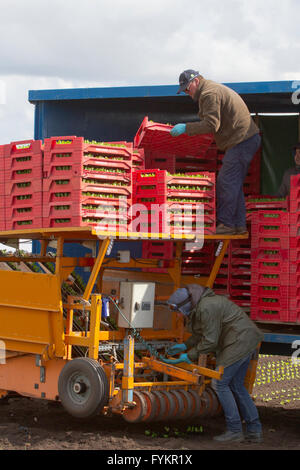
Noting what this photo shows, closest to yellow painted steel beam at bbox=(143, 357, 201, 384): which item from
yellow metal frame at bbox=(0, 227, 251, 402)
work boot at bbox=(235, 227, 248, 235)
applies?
yellow metal frame at bbox=(0, 227, 251, 402)

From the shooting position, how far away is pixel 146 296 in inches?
313

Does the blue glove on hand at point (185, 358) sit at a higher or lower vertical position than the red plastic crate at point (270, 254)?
lower

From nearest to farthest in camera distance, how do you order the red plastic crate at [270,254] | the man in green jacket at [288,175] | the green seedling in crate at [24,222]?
the green seedling in crate at [24,222] → the red plastic crate at [270,254] → the man in green jacket at [288,175]

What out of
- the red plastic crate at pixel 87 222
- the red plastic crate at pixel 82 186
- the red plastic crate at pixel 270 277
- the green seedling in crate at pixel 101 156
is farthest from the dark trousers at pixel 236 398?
the green seedling in crate at pixel 101 156

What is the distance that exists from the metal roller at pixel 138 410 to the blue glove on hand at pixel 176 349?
0.79m

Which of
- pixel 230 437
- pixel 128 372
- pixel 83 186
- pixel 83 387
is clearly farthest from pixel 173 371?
pixel 83 186

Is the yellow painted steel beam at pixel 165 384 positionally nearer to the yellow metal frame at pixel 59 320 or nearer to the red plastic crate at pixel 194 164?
the yellow metal frame at pixel 59 320

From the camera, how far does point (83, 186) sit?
7.41 m

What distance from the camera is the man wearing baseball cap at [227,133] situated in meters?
7.98

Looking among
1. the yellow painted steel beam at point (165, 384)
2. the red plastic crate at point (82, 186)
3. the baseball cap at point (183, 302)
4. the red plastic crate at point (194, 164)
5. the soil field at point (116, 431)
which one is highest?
the red plastic crate at point (194, 164)

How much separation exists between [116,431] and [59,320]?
4.54 ft

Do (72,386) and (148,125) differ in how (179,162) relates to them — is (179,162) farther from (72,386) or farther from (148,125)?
(72,386)

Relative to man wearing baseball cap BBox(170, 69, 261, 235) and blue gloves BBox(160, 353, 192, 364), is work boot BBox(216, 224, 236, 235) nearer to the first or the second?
man wearing baseball cap BBox(170, 69, 261, 235)
